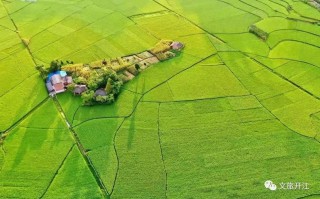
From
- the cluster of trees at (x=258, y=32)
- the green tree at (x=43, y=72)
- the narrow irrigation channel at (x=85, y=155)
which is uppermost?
the cluster of trees at (x=258, y=32)

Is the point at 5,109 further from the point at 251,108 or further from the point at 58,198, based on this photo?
the point at 251,108

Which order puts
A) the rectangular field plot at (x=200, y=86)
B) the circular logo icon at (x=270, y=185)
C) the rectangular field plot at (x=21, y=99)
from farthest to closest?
the rectangular field plot at (x=200, y=86), the rectangular field plot at (x=21, y=99), the circular logo icon at (x=270, y=185)

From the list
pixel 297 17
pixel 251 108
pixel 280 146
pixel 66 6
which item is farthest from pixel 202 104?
pixel 66 6

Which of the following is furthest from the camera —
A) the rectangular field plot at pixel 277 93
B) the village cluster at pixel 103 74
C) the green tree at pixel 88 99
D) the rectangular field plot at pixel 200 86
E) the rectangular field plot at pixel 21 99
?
the rectangular field plot at pixel 200 86

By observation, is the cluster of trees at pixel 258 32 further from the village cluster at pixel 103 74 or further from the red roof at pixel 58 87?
the red roof at pixel 58 87

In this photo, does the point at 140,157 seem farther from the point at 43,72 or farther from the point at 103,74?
the point at 43,72

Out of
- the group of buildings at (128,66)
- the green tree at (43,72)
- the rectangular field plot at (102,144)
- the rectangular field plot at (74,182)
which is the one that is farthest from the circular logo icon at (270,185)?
the green tree at (43,72)

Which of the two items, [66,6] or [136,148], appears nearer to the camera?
[136,148]
